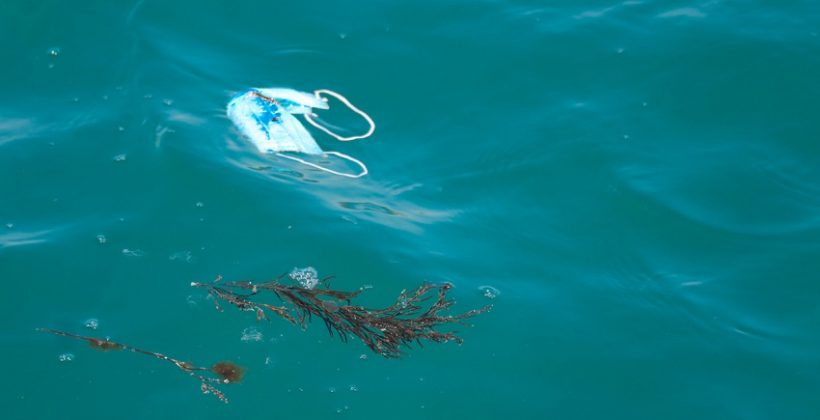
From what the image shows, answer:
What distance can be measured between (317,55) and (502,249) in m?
2.08

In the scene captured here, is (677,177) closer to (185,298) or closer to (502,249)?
(502,249)

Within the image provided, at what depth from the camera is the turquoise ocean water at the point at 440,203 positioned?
163 inches

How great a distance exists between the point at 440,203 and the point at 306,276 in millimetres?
965

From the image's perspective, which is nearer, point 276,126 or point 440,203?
point 440,203

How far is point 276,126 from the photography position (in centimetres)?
517

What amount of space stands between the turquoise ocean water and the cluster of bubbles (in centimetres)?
7

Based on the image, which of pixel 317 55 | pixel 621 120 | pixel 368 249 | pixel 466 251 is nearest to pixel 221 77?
pixel 317 55

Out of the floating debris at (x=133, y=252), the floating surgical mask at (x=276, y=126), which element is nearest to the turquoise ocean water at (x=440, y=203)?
the floating debris at (x=133, y=252)

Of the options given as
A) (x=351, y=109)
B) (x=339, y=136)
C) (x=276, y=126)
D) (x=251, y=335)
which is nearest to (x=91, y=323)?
(x=251, y=335)

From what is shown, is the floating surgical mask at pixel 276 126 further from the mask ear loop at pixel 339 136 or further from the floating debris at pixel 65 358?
the floating debris at pixel 65 358

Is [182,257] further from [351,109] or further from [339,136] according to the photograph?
[351,109]

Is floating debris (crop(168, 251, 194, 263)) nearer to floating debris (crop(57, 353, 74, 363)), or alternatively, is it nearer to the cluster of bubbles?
the cluster of bubbles

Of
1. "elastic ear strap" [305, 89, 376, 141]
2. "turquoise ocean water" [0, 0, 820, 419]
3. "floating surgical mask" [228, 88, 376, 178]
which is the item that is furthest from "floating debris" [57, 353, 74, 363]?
"elastic ear strap" [305, 89, 376, 141]

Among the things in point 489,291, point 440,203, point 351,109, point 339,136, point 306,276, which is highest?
point 351,109
